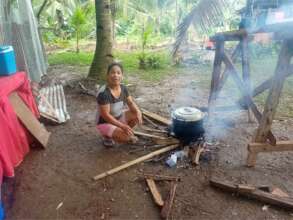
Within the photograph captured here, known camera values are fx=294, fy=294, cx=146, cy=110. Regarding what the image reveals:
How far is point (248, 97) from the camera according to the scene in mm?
3605

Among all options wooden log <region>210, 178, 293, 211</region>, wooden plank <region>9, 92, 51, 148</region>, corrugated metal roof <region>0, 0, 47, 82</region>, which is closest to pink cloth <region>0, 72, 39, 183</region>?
wooden plank <region>9, 92, 51, 148</region>

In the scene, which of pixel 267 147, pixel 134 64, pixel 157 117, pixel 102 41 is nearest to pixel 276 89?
pixel 267 147

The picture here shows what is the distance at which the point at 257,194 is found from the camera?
2650 millimetres

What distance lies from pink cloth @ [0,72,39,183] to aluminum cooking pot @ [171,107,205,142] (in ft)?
5.85

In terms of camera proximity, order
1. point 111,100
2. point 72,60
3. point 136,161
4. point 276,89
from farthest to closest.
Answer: point 72,60
point 111,100
point 136,161
point 276,89

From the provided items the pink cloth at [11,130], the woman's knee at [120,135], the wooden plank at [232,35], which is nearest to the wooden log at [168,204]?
the woman's knee at [120,135]

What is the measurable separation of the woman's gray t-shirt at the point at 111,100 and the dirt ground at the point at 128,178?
424 millimetres

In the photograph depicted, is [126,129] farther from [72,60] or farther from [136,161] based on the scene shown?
[72,60]

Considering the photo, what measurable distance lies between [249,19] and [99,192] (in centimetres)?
327

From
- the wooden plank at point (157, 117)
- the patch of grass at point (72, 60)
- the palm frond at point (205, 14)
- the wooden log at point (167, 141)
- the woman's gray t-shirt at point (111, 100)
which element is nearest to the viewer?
the woman's gray t-shirt at point (111, 100)

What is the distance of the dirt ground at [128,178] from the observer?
2558 mm

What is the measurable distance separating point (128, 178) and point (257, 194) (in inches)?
49.1

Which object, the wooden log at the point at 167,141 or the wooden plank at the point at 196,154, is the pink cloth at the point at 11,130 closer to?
the wooden log at the point at 167,141

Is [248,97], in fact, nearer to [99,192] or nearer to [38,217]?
[99,192]
